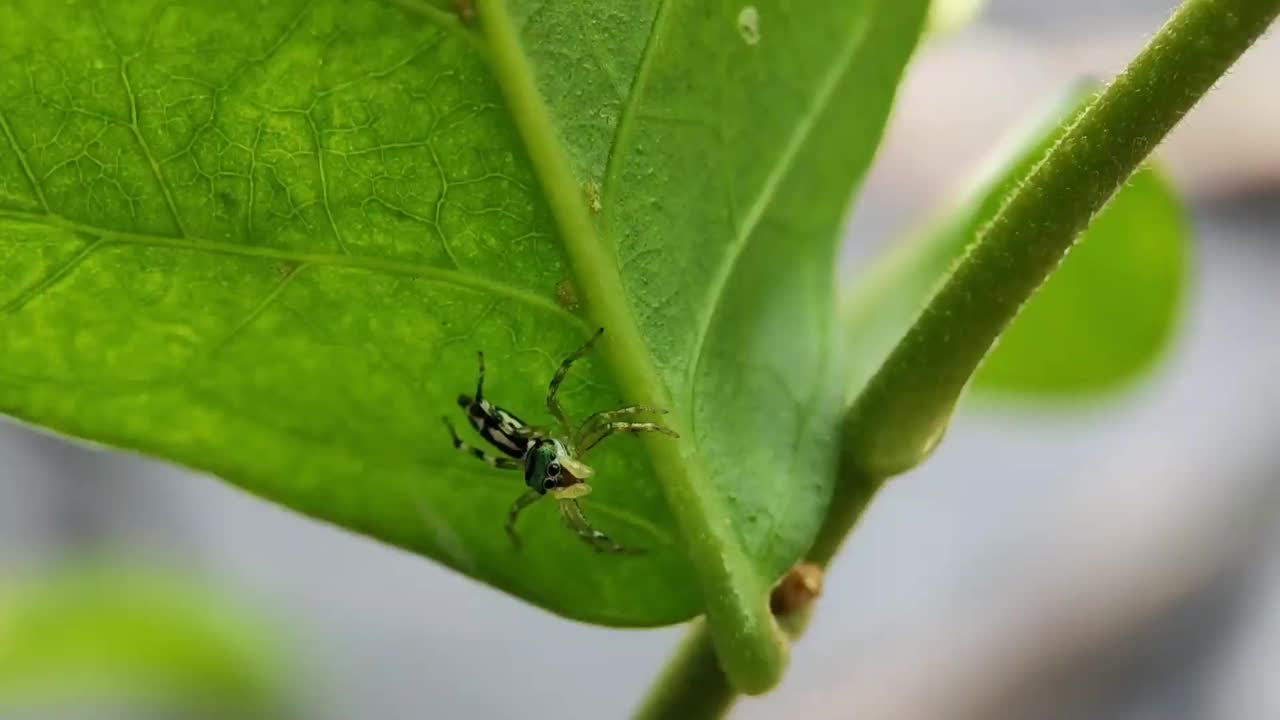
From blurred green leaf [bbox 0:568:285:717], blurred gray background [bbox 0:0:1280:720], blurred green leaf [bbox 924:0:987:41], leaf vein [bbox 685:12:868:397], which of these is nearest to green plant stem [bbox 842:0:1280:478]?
leaf vein [bbox 685:12:868:397]

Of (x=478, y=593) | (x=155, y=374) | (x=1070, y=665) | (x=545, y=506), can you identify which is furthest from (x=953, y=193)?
(x=478, y=593)

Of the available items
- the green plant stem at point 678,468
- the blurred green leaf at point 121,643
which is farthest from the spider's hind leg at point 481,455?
the blurred green leaf at point 121,643

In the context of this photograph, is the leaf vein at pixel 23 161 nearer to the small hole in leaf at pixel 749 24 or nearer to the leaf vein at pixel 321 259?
the leaf vein at pixel 321 259

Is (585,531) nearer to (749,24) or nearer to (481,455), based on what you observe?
(481,455)

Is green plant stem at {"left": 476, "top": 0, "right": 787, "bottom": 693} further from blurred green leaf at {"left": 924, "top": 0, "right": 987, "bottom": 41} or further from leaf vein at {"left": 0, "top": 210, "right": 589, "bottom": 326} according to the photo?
blurred green leaf at {"left": 924, "top": 0, "right": 987, "bottom": 41}

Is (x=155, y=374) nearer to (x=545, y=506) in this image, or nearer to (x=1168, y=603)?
(x=545, y=506)

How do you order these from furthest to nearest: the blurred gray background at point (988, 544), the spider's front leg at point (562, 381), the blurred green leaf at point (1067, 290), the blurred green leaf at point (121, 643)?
the blurred gray background at point (988, 544)
the blurred green leaf at point (121, 643)
the blurred green leaf at point (1067, 290)
the spider's front leg at point (562, 381)

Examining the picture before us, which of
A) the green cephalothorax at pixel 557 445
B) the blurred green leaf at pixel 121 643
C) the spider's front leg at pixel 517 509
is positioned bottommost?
the blurred green leaf at pixel 121 643
